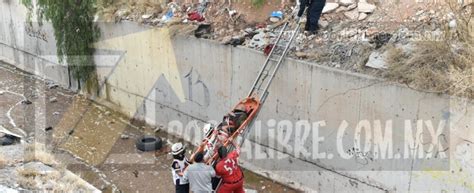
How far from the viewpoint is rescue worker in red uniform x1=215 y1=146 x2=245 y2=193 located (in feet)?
24.5

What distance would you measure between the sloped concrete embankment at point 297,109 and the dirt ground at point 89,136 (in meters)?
0.48

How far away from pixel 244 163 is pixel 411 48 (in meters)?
3.90

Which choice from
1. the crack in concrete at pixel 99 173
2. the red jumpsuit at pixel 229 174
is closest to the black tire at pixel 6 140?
the crack in concrete at pixel 99 173

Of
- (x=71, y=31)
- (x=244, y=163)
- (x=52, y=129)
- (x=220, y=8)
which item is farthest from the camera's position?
(x=71, y=31)

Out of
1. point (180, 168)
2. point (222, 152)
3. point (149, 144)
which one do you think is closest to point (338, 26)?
point (222, 152)

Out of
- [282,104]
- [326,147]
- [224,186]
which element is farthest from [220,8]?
[224,186]

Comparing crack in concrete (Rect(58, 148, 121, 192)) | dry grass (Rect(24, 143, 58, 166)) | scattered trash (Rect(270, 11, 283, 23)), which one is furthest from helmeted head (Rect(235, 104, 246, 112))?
dry grass (Rect(24, 143, 58, 166))

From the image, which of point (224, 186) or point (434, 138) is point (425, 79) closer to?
point (434, 138)

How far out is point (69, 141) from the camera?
1169 cm

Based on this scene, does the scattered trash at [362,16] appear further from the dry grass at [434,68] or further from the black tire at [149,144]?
the black tire at [149,144]

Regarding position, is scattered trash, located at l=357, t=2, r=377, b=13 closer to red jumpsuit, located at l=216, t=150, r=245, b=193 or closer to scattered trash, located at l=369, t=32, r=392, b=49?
scattered trash, located at l=369, t=32, r=392, b=49

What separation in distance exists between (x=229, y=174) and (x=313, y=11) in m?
3.61

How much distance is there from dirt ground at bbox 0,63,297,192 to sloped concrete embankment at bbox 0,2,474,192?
0.48 m

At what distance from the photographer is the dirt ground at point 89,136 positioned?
33.0 ft
